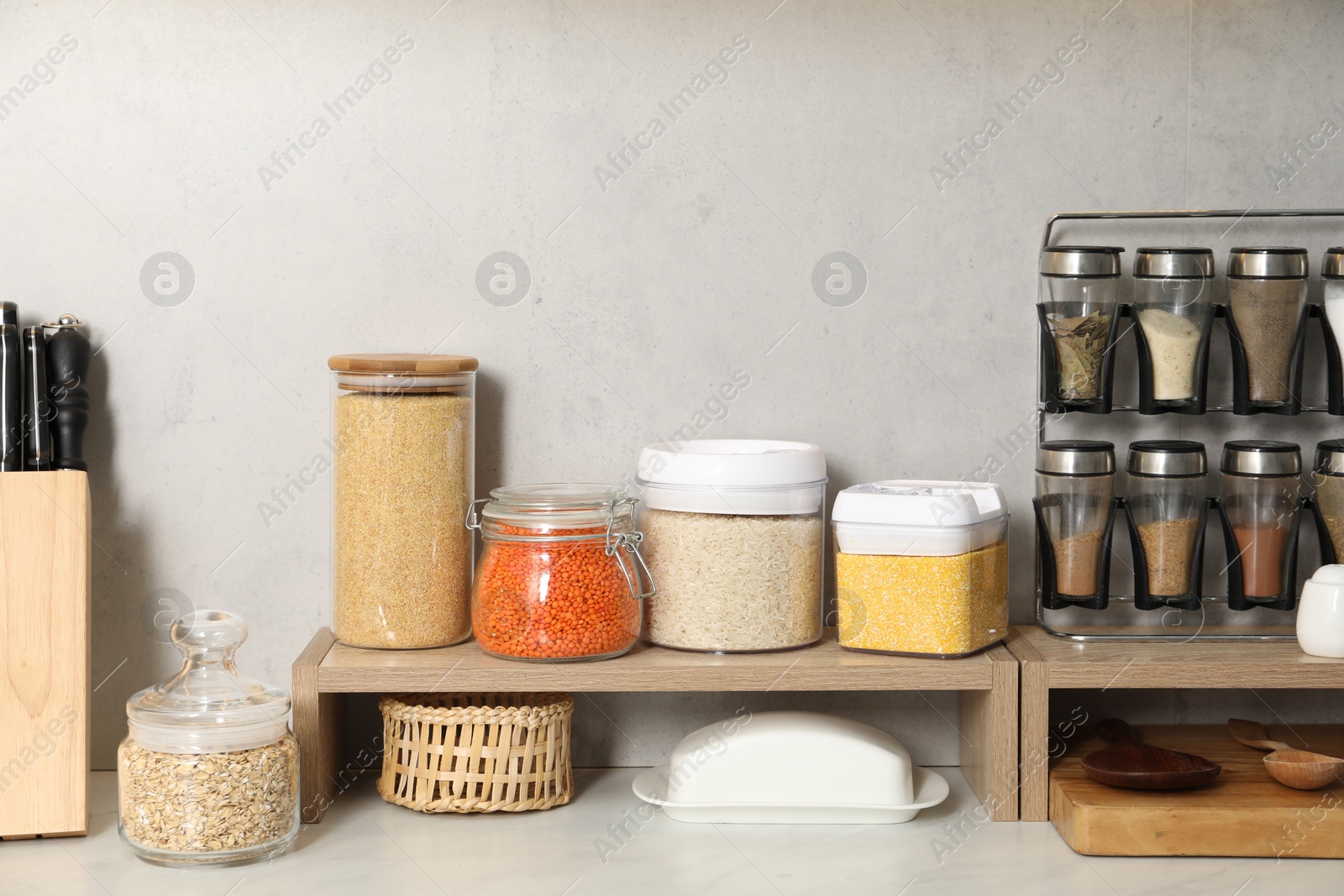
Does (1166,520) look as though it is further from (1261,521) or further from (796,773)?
(796,773)

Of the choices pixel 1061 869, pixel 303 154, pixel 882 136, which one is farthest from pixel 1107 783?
pixel 303 154

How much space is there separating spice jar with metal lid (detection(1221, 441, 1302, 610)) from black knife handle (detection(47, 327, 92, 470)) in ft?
3.56

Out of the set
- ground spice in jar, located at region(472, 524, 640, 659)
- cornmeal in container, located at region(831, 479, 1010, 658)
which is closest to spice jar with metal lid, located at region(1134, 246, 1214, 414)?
cornmeal in container, located at region(831, 479, 1010, 658)

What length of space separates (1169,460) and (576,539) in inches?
21.7

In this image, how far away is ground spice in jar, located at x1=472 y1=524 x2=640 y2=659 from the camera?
3.46ft

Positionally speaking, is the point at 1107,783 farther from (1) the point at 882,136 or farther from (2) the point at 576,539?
(1) the point at 882,136

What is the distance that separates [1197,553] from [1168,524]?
43 mm

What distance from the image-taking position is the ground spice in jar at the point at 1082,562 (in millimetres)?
1133

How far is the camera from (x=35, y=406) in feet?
3.62

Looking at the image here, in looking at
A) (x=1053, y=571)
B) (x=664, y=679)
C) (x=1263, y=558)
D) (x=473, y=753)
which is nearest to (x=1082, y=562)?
(x=1053, y=571)

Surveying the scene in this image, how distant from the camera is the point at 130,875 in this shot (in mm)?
943

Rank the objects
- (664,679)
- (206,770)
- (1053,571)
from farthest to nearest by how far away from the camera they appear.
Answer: (1053,571) < (664,679) < (206,770)

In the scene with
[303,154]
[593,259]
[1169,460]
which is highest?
[303,154]

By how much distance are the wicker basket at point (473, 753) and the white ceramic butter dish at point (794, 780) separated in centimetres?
11
